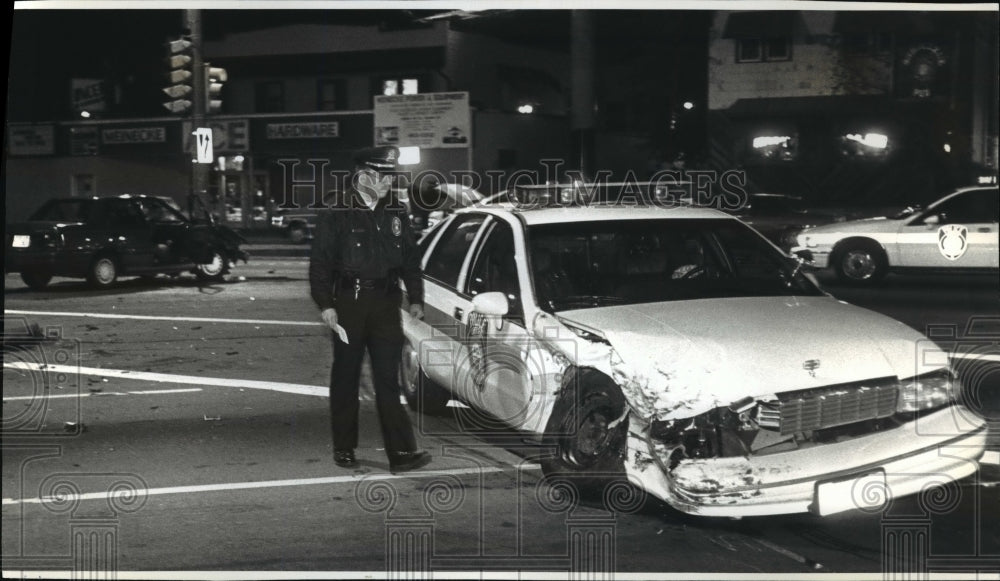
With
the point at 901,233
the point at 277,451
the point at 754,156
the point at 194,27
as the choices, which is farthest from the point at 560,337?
the point at 901,233

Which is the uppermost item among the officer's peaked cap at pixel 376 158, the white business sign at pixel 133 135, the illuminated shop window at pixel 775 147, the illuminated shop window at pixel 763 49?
the illuminated shop window at pixel 763 49

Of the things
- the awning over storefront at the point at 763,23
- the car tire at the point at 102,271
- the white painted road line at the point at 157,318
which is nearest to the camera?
the awning over storefront at the point at 763,23

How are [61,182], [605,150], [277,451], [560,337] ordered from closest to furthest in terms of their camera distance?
[560,337] → [277,451] → [605,150] → [61,182]

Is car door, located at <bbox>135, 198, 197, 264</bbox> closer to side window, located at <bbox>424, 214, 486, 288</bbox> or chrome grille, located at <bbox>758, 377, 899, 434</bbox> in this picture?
side window, located at <bbox>424, 214, 486, 288</bbox>

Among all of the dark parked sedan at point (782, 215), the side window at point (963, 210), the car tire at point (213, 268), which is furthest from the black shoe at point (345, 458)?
the car tire at point (213, 268)

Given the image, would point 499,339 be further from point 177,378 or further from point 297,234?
point 297,234

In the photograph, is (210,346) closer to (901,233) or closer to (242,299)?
(242,299)

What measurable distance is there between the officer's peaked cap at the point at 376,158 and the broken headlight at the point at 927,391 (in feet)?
10.6

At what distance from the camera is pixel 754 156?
35.6 ft

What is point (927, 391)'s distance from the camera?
5.15 metres

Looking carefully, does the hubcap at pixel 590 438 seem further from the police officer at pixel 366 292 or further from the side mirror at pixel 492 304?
the police officer at pixel 366 292

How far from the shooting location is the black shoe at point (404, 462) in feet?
20.8

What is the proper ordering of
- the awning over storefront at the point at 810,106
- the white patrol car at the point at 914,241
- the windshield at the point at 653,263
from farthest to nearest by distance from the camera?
the white patrol car at the point at 914,241 → the awning over storefront at the point at 810,106 → the windshield at the point at 653,263

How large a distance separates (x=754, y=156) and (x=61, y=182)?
25.0ft
